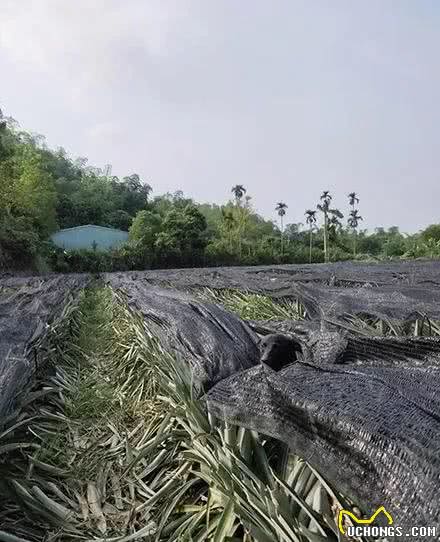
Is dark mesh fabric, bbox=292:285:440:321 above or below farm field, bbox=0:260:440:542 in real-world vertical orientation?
above

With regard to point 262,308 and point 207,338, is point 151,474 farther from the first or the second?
point 262,308

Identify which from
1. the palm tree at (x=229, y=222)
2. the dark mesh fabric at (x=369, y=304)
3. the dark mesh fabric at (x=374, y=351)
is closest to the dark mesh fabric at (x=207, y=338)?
the dark mesh fabric at (x=374, y=351)

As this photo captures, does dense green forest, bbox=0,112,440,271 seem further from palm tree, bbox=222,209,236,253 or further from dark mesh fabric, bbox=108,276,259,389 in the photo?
dark mesh fabric, bbox=108,276,259,389

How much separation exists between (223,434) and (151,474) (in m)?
0.52

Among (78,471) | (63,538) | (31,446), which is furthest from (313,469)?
(31,446)

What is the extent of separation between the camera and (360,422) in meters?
1.38

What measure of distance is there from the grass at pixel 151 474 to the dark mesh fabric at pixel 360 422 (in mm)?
118

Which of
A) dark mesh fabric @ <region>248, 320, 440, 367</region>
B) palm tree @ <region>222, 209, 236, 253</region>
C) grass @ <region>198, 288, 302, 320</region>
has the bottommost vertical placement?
grass @ <region>198, 288, 302, 320</region>

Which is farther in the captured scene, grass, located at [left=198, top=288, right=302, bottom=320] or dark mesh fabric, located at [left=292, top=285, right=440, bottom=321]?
grass, located at [left=198, top=288, right=302, bottom=320]

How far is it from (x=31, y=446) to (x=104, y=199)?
55.7 metres

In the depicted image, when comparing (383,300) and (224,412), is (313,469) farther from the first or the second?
(383,300)

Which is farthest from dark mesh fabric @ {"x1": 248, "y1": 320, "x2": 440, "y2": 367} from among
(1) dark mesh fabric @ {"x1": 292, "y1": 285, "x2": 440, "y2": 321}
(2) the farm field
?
(1) dark mesh fabric @ {"x1": 292, "y1": 285, "x2": 440, "y2": 321}

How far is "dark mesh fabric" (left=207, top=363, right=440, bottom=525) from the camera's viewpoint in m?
1.17

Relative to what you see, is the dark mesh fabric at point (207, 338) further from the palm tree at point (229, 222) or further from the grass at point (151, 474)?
the palm tree at point (229, 222)
